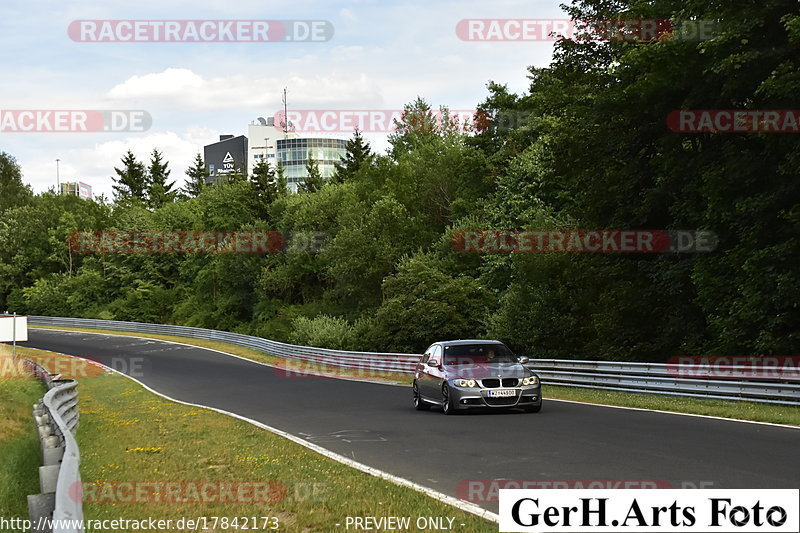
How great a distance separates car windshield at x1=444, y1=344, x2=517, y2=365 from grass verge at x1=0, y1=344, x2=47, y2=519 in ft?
26.8

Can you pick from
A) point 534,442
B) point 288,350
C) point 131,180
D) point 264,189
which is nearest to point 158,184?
point 131,180

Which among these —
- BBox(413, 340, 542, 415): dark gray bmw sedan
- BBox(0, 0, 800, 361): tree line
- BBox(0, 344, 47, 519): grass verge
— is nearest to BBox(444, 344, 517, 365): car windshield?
BBox(413, 340, 542, 415): dark gray bmw sedan

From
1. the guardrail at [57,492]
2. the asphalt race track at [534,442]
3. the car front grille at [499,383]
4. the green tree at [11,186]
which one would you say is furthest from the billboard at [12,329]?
the green tree at [11,186]

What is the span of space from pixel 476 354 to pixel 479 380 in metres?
1.35

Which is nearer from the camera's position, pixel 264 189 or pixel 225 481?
pixel 225 481

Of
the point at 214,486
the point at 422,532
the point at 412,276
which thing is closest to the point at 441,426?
the point at 214,486

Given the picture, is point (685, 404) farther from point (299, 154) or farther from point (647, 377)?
point (299, 154)

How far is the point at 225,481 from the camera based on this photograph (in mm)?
10336

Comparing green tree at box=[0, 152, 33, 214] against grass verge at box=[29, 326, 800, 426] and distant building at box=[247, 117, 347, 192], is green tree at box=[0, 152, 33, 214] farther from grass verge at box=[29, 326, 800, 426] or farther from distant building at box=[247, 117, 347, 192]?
grass verge at box=[29, 326, 800, 426]

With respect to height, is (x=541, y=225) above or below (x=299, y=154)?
below

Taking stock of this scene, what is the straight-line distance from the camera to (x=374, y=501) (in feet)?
28.2

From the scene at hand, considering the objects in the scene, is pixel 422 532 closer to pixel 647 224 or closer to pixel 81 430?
pixel 81 430

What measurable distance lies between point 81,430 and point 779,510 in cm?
1403

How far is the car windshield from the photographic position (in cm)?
1883
